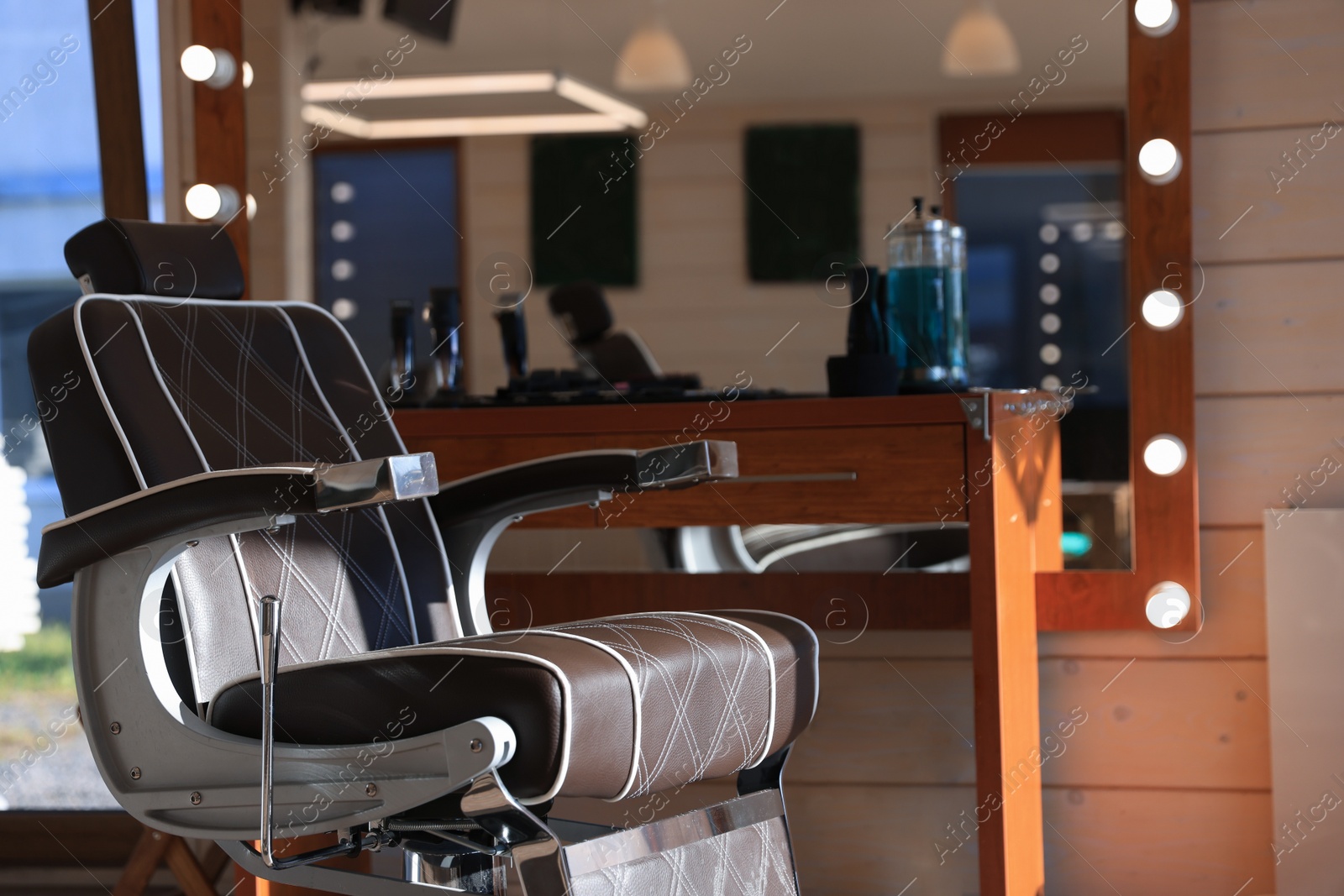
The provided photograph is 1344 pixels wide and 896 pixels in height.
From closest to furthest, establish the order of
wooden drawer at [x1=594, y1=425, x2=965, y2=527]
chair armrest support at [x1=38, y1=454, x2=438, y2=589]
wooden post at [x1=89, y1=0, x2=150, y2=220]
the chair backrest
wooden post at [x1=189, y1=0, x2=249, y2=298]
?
chair armrest support at [x1=38, y1=454, x2=438, y2=589] → the chair backrest → wooden drawer at [x1=594, y1=425, x2=965, y2=527] → wooden post at [x1=189, y1=0, x2=249, y2=298] → wooden post at [x1=89, y1=0, x2=150, y2=220]

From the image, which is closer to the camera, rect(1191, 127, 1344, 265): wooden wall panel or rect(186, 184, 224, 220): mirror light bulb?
rect(1191, 127, 1344, 265): wooden wall panel

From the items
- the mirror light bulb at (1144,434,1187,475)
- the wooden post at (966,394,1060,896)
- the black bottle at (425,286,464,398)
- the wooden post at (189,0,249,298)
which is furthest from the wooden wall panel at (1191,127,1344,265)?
the wooden post at (189,0,249,298)

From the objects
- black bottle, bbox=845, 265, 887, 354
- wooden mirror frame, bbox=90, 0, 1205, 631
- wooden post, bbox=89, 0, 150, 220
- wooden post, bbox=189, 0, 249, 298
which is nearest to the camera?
black bottle, bbox=845, 265, 887, 354

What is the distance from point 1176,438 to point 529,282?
3.46ft

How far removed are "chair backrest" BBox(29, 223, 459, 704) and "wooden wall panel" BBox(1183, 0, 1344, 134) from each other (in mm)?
1339

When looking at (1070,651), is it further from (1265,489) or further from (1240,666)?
(1265,489)

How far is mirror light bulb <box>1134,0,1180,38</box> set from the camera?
6.63 ft

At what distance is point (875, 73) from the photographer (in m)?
2.15

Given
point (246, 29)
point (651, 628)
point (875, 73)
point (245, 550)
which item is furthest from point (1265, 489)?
point (246, 29)

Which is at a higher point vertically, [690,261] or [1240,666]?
[690,261]

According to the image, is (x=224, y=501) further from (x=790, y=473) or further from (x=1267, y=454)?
(x=1267, y=454)

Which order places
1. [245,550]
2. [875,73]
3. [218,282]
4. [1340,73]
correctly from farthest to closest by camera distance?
[875,73], [1340,73], [218,282], [245,550]

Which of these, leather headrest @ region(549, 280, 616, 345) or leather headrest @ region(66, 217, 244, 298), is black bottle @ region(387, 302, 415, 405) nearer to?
leather headrest @ region(549, 280, 616, 345)

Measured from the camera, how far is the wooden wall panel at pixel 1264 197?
2.03 m
